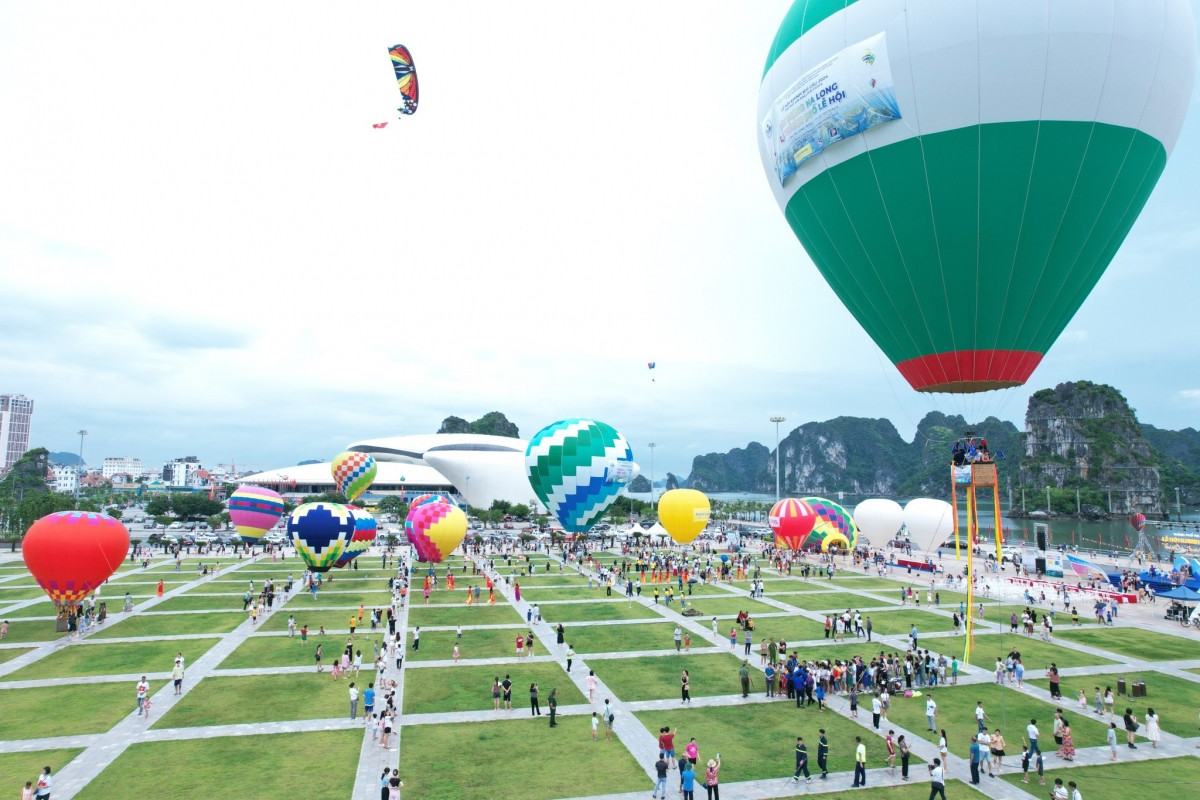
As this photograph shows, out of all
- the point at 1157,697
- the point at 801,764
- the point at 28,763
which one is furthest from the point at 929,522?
the point at 28,763

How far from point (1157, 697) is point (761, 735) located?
426 inches

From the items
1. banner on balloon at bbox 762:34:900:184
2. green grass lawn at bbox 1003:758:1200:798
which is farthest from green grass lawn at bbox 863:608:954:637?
banner on balloon at bbox 762:34:900:184

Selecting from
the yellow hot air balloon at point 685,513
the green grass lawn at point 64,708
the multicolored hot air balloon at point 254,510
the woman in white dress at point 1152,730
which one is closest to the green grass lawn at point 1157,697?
the woman in white dress at point 1152,730

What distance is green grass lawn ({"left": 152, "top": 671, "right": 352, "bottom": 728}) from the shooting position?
14680mm

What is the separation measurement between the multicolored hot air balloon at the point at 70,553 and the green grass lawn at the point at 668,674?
1692 centimetres

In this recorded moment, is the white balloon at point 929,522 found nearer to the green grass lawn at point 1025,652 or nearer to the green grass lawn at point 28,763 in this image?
the green grass lawn at point 1025,652

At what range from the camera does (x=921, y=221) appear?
1470cm

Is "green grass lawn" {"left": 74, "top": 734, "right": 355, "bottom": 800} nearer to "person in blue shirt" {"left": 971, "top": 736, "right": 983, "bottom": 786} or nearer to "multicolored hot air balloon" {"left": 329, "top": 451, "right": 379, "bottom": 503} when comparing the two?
A: "person in blue shirt" {"left": 971, "top": 736, "right": 983, "bottom": 786}

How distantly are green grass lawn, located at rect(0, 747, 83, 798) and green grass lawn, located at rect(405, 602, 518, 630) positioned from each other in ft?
35.4

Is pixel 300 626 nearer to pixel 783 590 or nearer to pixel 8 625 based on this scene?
pixel 8 625

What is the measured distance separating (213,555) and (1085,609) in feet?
170

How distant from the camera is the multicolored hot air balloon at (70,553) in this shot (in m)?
21.2

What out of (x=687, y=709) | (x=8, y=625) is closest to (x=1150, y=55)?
(x=687, y=709)

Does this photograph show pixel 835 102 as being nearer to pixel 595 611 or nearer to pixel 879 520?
pixel 595 611
